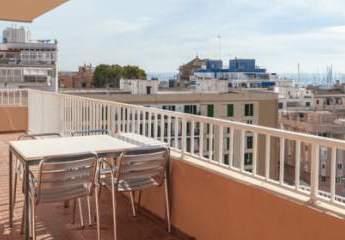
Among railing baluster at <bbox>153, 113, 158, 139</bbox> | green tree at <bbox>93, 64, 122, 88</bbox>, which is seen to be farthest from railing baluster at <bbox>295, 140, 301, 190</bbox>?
green tree at <bbox>93, 64, 122, 88</bbox>

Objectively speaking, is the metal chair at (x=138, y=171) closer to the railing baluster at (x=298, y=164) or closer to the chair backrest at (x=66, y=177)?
the chair backrest at (x=66, y=177)

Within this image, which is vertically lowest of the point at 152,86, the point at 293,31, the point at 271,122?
the point at 271,122

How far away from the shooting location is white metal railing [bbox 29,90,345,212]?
107 inches

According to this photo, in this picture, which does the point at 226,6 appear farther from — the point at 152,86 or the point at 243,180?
the point at 243,180

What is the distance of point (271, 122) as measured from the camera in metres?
29.8

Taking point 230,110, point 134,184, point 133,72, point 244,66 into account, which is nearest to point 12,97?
point 134,184

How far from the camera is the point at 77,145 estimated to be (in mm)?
3959

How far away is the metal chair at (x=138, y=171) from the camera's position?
3.71m

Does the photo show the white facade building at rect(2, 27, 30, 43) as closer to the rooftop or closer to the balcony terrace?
the balcony terrace

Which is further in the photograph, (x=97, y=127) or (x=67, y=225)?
(x=97, y=127)

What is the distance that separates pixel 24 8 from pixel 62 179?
417cm

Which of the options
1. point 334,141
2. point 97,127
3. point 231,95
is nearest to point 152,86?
point 231,95

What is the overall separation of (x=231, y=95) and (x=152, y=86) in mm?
5474

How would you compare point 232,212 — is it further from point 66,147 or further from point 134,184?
point 66,147
